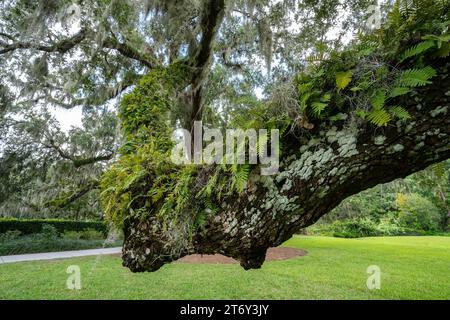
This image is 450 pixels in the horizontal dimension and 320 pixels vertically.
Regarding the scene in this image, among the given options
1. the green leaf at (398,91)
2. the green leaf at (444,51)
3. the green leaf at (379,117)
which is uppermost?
the green leaf at (444,51)

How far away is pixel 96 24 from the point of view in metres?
5.33

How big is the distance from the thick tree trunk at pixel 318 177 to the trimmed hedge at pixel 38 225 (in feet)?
34.9

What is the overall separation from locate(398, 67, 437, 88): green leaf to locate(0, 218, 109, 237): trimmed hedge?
37.7ft

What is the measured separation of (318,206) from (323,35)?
3849 mm

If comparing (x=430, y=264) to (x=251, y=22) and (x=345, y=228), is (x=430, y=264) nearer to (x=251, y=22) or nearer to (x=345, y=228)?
(x=251, y=22)

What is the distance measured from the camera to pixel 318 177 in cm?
138

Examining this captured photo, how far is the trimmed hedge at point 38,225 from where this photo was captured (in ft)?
39.6

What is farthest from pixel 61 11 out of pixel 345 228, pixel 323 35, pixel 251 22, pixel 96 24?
pixel 345 228

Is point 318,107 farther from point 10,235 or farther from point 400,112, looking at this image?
point 10,235

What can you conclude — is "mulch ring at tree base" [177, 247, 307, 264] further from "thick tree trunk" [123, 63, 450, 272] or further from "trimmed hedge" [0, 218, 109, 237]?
"thick tree trunk" [123, 63, 450, 272]

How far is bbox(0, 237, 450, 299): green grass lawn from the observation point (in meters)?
4.95

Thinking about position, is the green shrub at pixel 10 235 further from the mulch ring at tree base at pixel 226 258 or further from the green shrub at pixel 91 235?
the mulch ring at tree base at pixel 226 258

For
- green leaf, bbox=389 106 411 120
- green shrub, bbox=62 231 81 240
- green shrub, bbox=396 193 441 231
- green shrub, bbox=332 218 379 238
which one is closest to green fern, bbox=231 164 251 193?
green leaf, bbox=389 106 411 120

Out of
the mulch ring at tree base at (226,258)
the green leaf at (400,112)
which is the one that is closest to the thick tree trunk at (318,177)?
the green leaf at (400,112)
